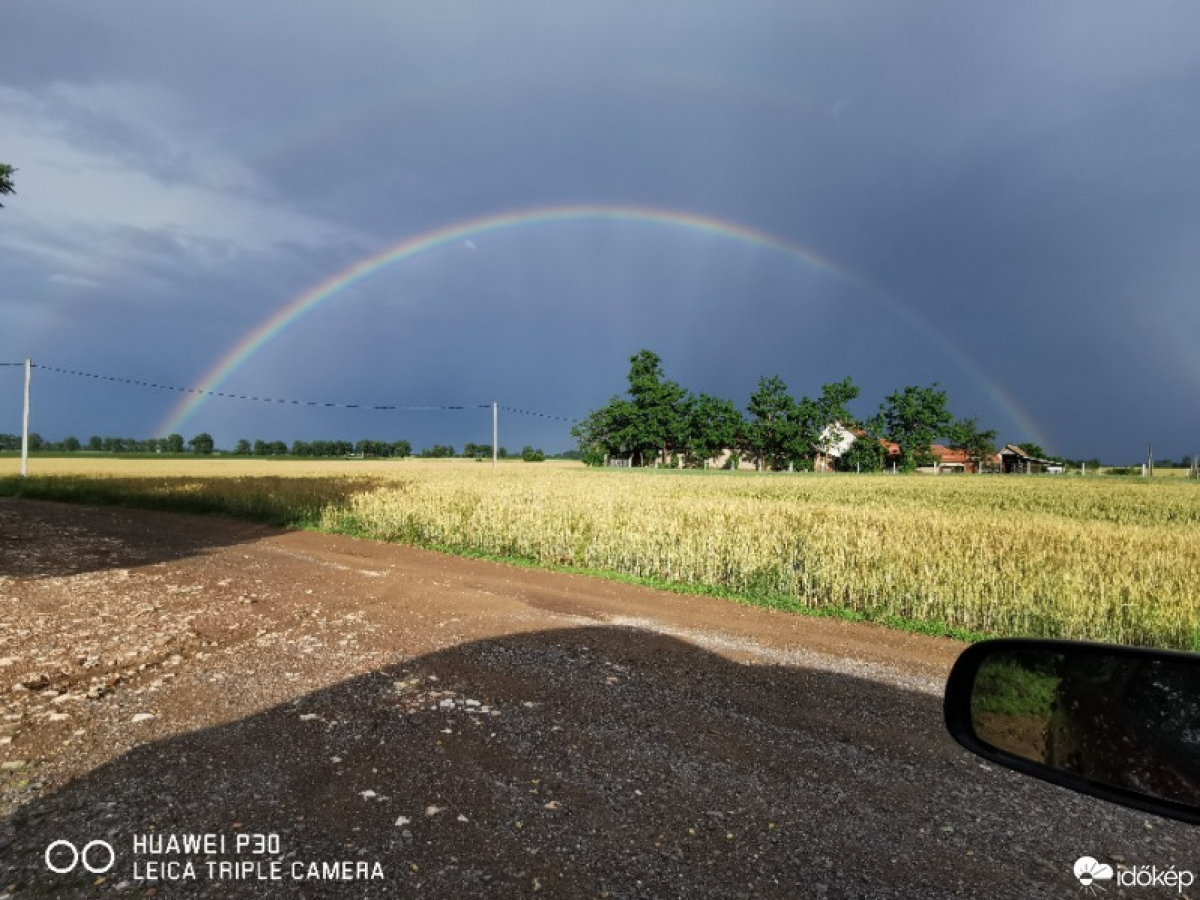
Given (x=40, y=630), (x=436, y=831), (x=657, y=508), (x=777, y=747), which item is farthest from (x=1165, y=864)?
(x=657, y=508)

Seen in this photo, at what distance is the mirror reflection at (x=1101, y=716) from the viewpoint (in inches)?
68.3

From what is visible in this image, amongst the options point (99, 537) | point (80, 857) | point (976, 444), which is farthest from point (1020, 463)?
point (80, 857)

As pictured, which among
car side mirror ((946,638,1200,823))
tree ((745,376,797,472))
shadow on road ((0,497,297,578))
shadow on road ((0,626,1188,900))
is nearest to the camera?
car side mirror ((946,638,1200,823))

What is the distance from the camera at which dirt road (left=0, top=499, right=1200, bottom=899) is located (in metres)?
3.15

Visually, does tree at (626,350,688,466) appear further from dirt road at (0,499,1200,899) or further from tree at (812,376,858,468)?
dirt road at (0,499,1200,899)

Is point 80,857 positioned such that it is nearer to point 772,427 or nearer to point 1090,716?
point 1090,716

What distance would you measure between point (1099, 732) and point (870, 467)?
3836 inches

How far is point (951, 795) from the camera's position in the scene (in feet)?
13.2

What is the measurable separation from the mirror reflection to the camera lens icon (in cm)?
406

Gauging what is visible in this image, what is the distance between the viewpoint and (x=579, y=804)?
148 inches

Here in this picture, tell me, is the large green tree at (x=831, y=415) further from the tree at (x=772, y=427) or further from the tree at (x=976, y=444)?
the tree at (x=976, y=444)

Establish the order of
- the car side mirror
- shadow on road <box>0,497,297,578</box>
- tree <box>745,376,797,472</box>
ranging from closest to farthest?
1. the car side mirror
2. shadow on road <box>0,497,297,578</box>
3. tree <box>745,376,797,472</box>

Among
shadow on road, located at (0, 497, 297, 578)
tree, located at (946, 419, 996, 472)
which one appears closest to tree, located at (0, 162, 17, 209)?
shadow on road, located at (0, 497, 297, 578)

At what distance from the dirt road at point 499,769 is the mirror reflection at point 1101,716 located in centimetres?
150
